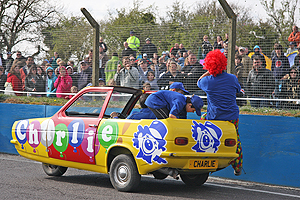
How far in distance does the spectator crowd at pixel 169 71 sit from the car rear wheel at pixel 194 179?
7.99 feet

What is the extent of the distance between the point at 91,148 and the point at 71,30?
6.05 metres

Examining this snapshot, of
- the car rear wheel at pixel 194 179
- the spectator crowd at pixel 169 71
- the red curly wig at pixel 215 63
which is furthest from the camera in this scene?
the spectator crowd at pixel 169 71

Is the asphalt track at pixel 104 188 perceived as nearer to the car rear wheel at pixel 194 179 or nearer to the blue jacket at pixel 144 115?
the car rear wheel at pixel 194 179

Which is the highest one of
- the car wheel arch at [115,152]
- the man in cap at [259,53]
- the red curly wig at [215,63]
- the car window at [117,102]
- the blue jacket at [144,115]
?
the man in cap at [259,53]

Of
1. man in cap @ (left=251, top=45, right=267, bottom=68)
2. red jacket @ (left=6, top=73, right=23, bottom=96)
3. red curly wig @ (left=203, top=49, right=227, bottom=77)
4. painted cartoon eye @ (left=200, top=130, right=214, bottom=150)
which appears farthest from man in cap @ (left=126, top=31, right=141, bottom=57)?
painted cartoon eye @ (left=200, top=130, right=214, bottom=150)

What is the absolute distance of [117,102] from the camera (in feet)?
22.1

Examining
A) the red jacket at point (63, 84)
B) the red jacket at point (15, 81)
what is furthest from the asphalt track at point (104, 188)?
the red jacket at point (15, 81)

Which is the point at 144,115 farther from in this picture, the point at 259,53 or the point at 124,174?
the point at 259,53

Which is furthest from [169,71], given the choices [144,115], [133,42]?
[144,115]

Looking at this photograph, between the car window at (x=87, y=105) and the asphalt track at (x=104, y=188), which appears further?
the car window at (x=87, y=105)

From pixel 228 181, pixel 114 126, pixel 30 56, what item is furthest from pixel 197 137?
pixel 30 56

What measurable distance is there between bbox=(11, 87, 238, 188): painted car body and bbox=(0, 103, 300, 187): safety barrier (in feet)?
5.58

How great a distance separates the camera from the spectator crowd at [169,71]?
8.95 meters

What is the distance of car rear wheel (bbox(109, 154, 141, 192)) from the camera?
5570 millimetres
